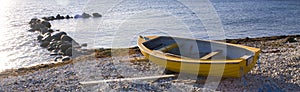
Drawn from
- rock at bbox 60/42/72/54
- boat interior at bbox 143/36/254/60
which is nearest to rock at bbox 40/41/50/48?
rock at bbox 60/42/72/54

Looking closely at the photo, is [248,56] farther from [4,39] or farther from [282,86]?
[4,39]

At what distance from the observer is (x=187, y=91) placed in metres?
9.59

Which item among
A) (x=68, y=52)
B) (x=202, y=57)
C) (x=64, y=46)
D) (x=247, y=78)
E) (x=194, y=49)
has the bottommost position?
(x=68, y=52)

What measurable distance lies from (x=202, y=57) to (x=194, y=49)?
0.89 m

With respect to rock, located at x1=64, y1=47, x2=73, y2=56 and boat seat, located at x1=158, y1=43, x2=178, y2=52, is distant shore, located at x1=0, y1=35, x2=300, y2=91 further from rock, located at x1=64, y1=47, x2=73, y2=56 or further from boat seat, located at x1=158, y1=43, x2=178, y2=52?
rock, located at x1=64, y1=47, x2=73, y2=56

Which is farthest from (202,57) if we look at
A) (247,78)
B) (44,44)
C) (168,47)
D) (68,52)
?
(44,44)

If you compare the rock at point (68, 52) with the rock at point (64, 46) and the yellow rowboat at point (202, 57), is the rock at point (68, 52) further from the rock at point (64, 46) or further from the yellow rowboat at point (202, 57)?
the yellow rowboat at point (202, 57)

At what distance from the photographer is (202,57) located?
12.2 metres

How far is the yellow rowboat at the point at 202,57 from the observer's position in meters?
10.1

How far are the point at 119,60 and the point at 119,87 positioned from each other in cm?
516

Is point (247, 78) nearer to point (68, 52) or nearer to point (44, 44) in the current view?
point (68, 52)

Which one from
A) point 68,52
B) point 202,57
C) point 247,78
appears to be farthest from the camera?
point 68,52

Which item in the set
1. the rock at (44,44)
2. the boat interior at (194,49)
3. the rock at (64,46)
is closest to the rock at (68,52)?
the rock at (64,46)

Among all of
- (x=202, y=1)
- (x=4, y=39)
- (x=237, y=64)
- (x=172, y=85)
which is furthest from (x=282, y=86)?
(x=202, y=1)
